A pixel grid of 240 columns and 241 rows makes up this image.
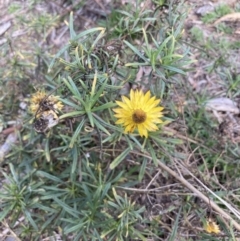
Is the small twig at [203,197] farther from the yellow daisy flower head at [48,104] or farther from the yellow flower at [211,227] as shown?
the yellow daisy flower head at [48,104]

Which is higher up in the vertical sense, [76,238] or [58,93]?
[58,93]

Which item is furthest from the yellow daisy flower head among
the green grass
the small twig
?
the small twig

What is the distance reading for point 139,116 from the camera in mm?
1671

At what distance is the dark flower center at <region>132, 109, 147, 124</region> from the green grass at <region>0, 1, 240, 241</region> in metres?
0.10

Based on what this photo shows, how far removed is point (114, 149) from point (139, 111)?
39cm

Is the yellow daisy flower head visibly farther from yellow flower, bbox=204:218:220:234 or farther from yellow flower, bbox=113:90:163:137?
yellow flower, bbox=204:218:220:234

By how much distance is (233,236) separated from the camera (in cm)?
174

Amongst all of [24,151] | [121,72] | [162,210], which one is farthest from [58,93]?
[162,210]

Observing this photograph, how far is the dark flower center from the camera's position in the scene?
1.67m

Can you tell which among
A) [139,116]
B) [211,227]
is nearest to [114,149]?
[139,116]

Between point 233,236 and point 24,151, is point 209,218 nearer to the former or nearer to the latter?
point 233,236

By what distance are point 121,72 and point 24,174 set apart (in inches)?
29.6

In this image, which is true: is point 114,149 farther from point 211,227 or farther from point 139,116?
point 211,227

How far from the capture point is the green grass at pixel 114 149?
176 centimetres
